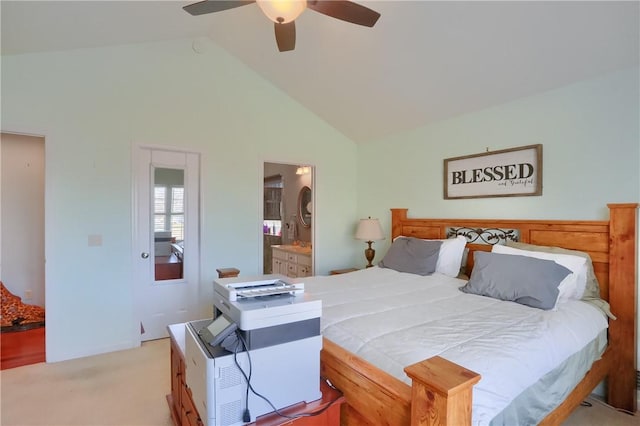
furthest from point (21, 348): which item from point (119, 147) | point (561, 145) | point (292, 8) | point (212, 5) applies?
point (561, 145)

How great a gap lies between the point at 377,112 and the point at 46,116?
10.5 ft

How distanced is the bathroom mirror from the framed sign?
267 cm

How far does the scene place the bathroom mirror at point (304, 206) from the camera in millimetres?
5547

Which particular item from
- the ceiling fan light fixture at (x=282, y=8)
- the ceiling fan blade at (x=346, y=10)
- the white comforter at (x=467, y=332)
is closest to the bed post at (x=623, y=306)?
the white comforter at (x=467, y=332)

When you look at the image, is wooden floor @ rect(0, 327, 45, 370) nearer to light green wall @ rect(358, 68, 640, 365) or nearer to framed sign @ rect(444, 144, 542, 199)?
light green wall @ rect(358, 68, 640, 365)

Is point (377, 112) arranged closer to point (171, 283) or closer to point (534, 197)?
point (534, 197)

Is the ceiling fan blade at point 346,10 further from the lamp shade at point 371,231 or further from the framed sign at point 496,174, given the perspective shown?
the lamp shade at point 371,231

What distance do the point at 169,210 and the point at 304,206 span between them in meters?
2.66

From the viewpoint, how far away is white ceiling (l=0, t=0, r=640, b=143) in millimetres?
2096

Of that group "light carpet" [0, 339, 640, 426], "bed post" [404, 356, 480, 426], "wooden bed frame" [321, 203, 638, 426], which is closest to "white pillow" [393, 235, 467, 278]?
"wooden bed frame" [321, 203, 638, 426]

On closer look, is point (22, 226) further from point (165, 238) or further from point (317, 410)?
point (317, 410)

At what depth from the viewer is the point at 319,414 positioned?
1268 millimetres

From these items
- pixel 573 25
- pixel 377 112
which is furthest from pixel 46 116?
pixel 573 25

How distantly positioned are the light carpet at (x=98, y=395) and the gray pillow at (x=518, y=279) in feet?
2.68
